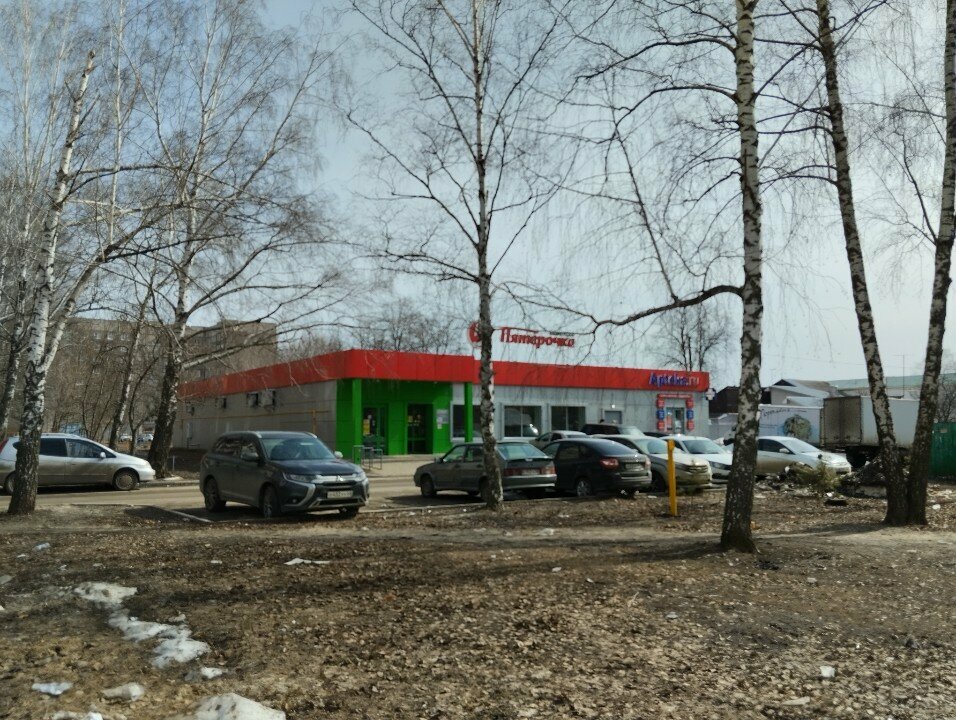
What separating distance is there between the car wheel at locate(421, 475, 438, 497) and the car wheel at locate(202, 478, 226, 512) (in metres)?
5.22

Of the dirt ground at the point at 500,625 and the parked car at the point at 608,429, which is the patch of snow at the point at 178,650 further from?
the parked car at the point at 608,429

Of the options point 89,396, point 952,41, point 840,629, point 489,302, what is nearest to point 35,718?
point 840,629

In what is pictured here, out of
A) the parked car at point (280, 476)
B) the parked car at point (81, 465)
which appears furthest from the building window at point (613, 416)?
the parked car at point (280, 476)

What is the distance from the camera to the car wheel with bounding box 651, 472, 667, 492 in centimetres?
2034

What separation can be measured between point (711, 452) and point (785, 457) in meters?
2.31

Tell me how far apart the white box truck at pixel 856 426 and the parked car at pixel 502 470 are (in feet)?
60.5

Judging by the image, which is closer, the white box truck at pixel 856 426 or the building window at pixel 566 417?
the white box truck at pixel 856 426

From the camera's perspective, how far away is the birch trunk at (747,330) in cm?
931

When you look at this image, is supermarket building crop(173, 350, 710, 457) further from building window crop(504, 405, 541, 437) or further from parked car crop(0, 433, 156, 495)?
parked car crop(0, 433, 156, 495)

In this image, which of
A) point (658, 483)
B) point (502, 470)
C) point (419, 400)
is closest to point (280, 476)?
point (502, 470)

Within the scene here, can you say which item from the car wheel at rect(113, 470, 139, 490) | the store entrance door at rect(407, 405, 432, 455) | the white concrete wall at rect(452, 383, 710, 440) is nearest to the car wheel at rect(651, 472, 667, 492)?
the car wheel at rect(113, 470, 139, 490)

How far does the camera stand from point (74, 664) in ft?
17.0

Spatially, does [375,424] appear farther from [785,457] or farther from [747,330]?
[747,330]

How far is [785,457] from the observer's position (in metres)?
23.2
